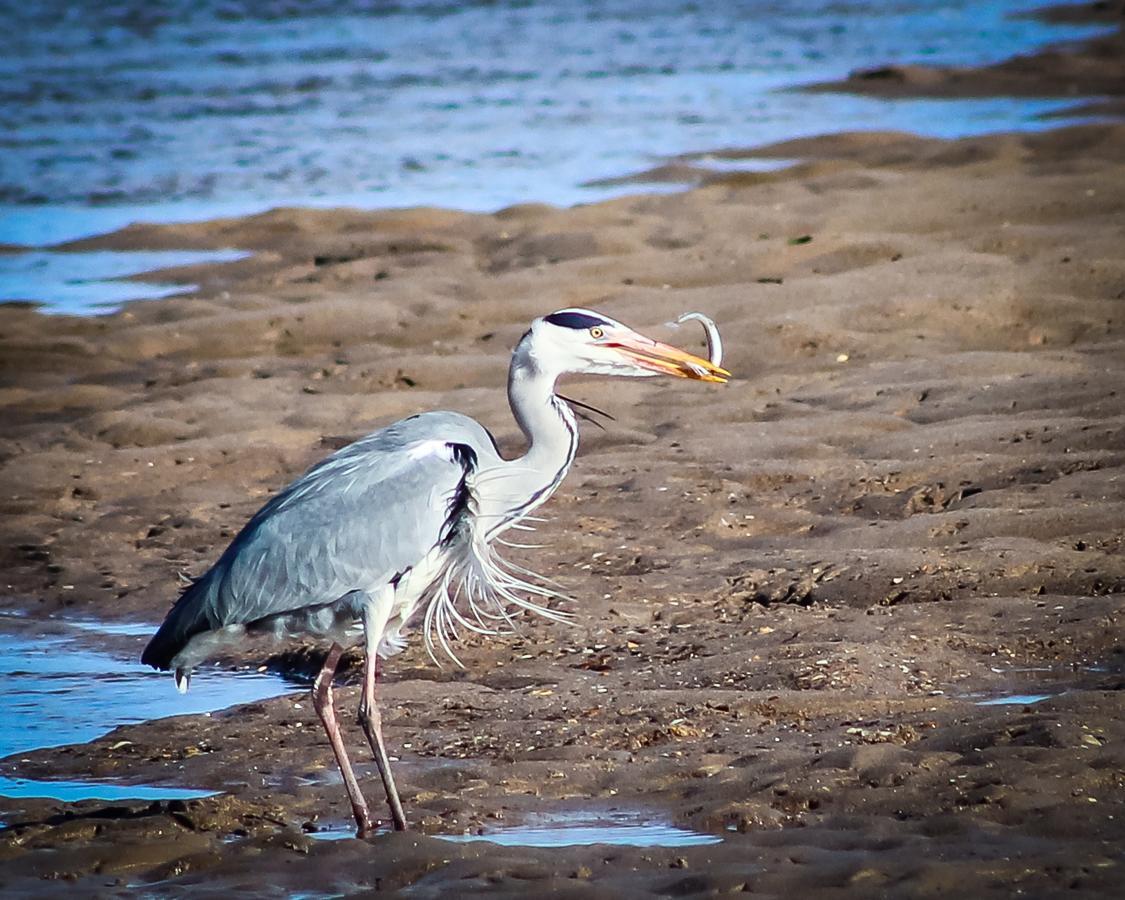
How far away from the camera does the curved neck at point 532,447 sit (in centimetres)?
606

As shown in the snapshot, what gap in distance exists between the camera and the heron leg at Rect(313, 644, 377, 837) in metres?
5.44

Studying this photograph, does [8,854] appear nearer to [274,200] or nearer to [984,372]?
[984,372]

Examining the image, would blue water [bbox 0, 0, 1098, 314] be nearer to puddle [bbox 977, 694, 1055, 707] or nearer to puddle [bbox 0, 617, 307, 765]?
puddle [bbox 0, 617, 307, 765]

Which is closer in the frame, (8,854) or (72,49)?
(8,854)

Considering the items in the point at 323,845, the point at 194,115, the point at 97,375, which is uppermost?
the point at 194,115

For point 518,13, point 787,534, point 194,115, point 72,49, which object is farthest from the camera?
point 518,13

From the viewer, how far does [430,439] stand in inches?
235

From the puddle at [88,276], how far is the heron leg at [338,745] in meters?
8.27

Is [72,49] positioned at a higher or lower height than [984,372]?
higher

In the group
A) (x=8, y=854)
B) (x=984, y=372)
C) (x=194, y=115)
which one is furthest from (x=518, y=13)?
(x=8, y=854)

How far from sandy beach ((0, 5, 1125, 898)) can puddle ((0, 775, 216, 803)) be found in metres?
0.07

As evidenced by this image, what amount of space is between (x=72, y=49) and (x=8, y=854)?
2668cm

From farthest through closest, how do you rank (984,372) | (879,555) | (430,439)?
(984,372) → (879,555) → (430,439)

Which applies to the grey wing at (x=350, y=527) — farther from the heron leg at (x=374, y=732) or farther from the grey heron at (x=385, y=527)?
the heron leg at (x=374, y=732)
